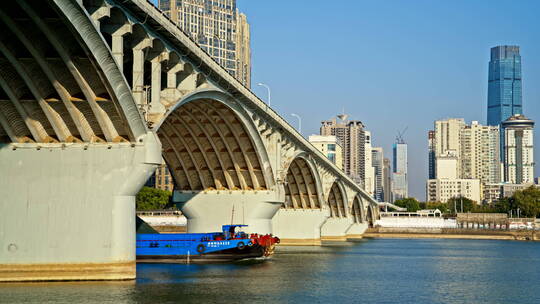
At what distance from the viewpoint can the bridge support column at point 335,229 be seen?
482 ft

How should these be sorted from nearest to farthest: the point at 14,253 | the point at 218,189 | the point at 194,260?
the point at 14,253, the point at 194,260, the point at 218,189

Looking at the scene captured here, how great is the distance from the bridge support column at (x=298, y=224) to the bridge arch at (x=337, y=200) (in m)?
27.7

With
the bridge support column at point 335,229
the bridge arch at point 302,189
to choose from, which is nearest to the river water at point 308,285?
the bridge arch at point 302,189

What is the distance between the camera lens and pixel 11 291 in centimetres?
4188

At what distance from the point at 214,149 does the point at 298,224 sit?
38.6 meters

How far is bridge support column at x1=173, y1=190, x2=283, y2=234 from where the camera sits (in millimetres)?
83125

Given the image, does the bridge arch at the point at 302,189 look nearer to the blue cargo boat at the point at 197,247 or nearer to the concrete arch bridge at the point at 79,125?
the blue cargo boat at the point at 197,247

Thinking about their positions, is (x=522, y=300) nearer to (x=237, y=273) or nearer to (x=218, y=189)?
(x=237, y=273)

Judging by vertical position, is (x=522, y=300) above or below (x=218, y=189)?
below

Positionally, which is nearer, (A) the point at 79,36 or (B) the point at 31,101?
(A) the point at 79,36

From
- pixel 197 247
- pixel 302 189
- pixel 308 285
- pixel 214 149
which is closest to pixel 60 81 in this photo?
pixel 308 285

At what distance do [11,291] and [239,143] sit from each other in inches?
1516

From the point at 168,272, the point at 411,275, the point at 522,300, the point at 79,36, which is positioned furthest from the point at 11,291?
the point at 411,275

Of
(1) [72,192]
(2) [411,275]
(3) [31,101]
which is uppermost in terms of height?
(3) [31,101]
